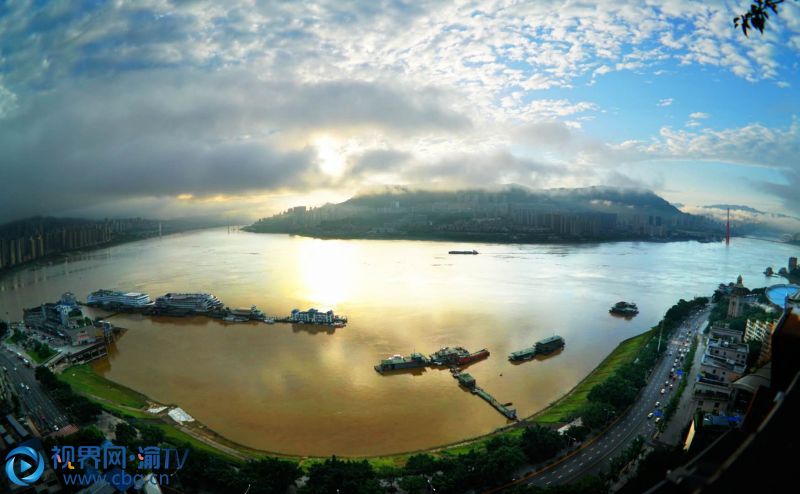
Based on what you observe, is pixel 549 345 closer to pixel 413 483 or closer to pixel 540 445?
pixel 540 445

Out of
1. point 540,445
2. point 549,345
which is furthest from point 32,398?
point 549,345

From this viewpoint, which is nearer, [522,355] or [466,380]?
[466,380]

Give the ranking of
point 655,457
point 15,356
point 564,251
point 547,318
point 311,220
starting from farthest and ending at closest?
point 311,220, point 564,251, point 547,318, point 15,356, point 655,457

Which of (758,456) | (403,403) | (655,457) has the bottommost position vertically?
(403,403)

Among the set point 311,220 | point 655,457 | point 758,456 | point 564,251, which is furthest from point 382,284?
point 311,220

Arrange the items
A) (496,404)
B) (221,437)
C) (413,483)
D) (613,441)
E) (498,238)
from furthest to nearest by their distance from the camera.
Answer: (498,238), (496,404), (221,437), (613,441), (413,483)

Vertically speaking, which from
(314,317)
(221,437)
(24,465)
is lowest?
(221,437)

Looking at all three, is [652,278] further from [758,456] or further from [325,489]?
[758,456]
